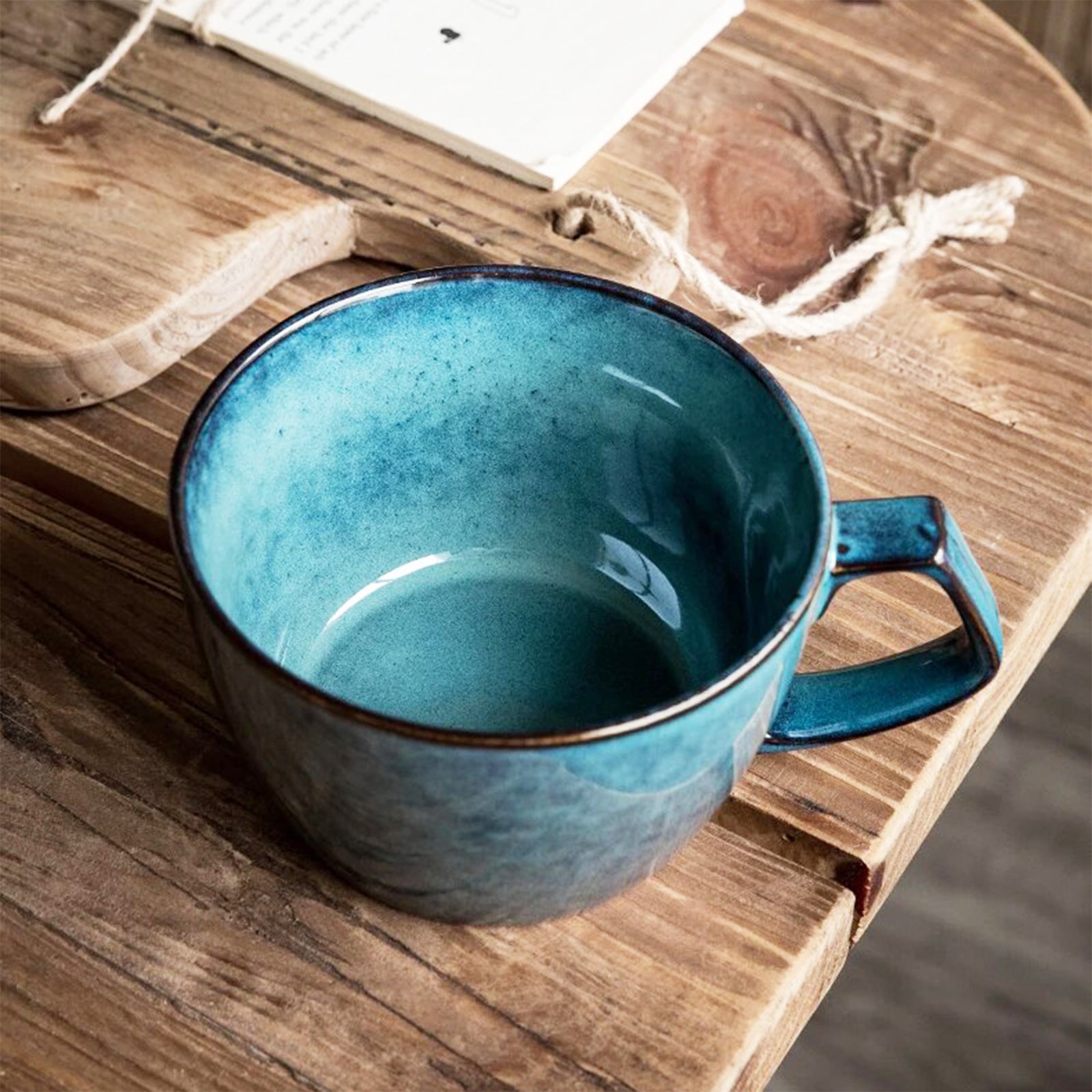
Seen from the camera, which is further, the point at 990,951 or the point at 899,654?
the point at 990,951

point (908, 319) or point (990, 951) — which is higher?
point (908, 319)

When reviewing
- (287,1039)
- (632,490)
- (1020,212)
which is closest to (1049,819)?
(1020,212)

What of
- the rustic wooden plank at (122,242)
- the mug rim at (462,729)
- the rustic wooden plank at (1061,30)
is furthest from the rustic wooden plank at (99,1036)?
the rustic wooden plank at (1061,30)

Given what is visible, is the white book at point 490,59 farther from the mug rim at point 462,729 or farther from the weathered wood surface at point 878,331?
the mug rim at point 462,729

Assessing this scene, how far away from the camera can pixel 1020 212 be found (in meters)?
0.75

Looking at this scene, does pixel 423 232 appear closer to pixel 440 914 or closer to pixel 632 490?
pixel 632 490

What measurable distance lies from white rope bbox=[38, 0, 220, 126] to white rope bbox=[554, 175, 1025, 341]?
198 mm

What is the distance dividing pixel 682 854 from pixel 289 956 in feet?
0.42

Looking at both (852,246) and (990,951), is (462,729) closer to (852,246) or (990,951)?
(852,246)

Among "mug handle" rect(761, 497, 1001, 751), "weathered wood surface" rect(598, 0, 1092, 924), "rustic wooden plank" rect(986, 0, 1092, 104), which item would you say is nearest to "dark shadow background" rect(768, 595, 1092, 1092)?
"rustic wooden plank" rect(986, 0, 1092, 104)

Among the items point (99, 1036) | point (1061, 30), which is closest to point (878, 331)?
point (99, 1036)

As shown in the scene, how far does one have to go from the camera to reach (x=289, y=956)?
49 centimetres

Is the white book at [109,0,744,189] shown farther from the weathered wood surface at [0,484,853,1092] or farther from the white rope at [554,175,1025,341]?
the weathered wood surface at [0,484,853,1092]

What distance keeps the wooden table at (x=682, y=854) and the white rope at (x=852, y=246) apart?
0.01 metres
